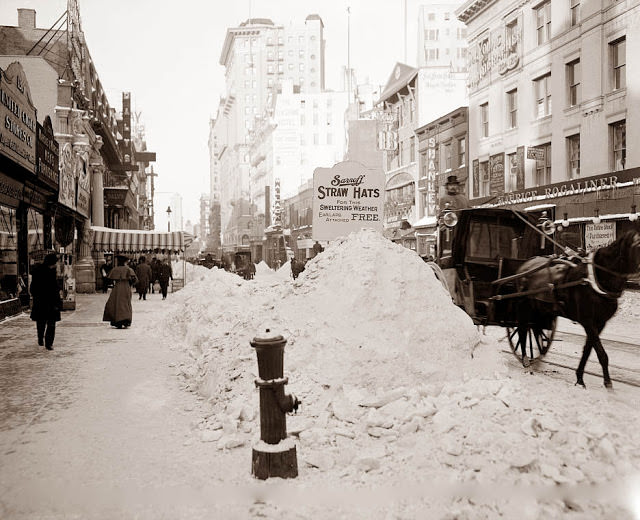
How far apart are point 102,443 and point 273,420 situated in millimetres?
2066

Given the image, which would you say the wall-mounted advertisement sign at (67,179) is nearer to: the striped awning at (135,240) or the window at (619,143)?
the striped awning at (135,240)

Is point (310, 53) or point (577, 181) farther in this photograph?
point (310, 53)

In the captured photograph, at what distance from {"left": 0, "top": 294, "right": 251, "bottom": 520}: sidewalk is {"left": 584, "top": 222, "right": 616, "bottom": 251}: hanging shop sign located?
18674 mm

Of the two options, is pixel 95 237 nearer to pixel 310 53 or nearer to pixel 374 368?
pixel 374 368

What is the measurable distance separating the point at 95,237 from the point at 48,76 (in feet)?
30.5

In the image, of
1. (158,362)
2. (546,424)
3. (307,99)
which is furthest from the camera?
(307,99)

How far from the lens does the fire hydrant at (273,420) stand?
14.9ft

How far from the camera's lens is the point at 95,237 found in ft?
110

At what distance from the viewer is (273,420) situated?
460 cm

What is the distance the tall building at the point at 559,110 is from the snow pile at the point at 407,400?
12.9m

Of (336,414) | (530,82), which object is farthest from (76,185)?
(336,414)

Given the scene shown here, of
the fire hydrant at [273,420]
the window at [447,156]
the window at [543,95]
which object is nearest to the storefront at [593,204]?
the window at [543,95]

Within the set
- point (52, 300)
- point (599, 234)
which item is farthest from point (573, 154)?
point (52, 300)

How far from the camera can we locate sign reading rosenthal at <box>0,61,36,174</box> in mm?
13820
